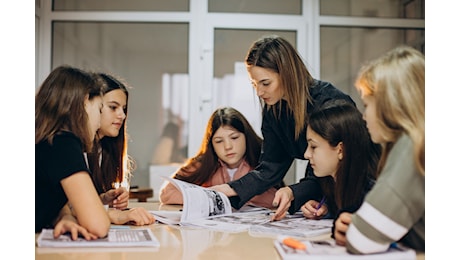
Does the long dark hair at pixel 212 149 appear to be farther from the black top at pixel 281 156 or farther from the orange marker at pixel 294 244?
the orange marker at pixel 294 244

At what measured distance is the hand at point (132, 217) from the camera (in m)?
0.77

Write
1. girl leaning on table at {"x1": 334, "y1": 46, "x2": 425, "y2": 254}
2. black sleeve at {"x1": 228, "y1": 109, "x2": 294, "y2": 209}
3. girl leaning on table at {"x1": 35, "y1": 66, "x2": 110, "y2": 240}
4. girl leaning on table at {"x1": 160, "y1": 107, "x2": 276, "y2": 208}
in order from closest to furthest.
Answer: girl leaning on table at {"x1": 334, "y1": 46, "x2": 425, "y2": 254}
girl leaning on table at {"x1": 35, "y1": 66, "x2": 110, "y2": 240}
black sleeve at {"x1": 228, "y1": 109, "x2": 294, "y2": 209}
girl leaning on table at {"x1": 160, "y1": 107, "x2": 276, "y2": 208}

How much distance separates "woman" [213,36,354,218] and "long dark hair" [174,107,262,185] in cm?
11

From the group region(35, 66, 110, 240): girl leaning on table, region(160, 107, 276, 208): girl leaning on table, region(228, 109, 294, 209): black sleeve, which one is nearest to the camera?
region(35, 66, 110, 240): girl leaning on table

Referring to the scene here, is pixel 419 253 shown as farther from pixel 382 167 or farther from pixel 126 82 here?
pixel 126 82

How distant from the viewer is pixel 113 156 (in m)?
0.85

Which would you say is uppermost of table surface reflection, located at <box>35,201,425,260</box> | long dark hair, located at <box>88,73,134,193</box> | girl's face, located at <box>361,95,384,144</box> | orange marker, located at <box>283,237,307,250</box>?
girl's face, located at <box>361,95,384,144</box>

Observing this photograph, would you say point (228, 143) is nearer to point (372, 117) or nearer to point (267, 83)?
point (267, 83)

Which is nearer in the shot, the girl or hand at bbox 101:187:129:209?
the girl

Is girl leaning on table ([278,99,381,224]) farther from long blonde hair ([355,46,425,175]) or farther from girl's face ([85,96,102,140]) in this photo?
girl's face ([85,96,102,140])

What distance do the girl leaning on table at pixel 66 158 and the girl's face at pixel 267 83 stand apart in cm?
29

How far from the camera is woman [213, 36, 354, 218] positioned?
81cm

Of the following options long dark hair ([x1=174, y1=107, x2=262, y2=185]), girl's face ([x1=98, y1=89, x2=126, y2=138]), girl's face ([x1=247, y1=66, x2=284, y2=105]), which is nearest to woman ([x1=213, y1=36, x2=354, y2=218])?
girl's face ([x1=247, y1=66, x2=284, y2=105])

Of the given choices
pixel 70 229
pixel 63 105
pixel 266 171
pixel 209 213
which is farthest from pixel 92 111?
pixel 266 171
